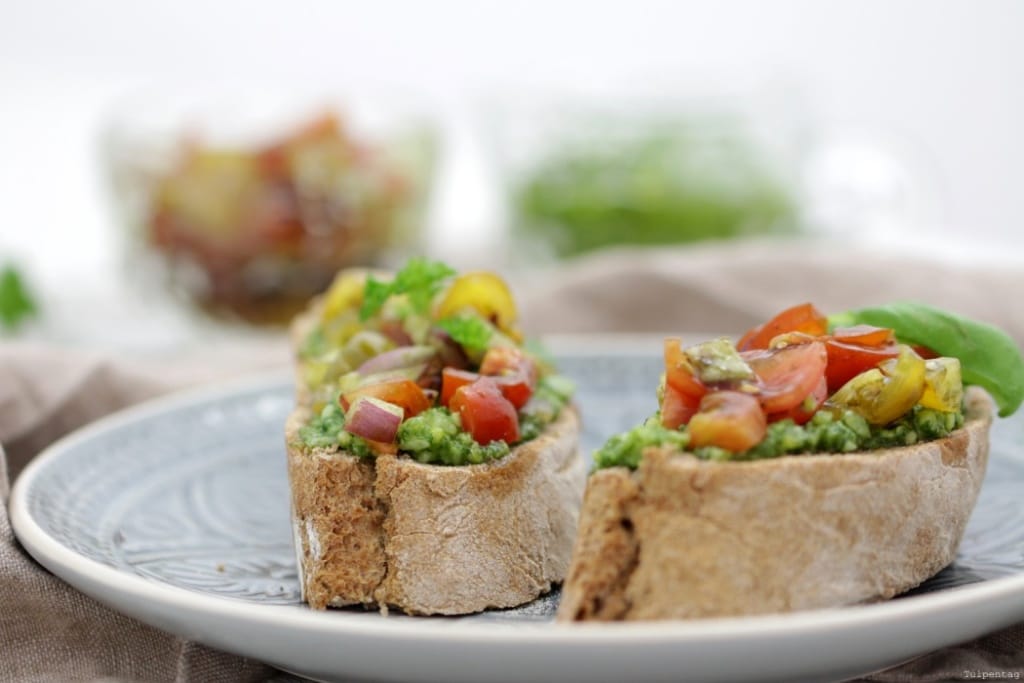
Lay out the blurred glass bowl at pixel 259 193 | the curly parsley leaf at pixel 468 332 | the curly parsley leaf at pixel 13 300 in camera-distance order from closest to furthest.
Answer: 1. the curly parsley leaf at pixel 468 332
2. the blurred glass bowl at pixel 259 193
3. the curly parsley leaf at pixel 13 300

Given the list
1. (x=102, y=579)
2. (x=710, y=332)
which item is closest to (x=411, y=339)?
(x=102, y=579)

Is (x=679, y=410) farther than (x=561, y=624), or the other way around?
(x=679, y=410)

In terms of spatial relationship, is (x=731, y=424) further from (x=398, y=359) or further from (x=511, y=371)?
(x=398, y=359)

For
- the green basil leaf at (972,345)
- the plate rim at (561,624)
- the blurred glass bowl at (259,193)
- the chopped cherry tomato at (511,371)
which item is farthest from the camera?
the blurred glass bowl at (259,193)

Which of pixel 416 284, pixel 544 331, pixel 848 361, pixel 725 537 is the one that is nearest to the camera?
pixel 725 537

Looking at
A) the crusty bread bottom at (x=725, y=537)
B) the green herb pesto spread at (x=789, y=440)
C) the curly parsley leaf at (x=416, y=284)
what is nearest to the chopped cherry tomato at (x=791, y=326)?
the green herb pesto spread at (x=789, y=440)

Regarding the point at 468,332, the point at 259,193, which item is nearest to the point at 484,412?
the point at 468,332

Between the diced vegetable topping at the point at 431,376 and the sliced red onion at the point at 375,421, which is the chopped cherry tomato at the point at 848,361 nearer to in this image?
the diced vegetable topping at the point at 431,376

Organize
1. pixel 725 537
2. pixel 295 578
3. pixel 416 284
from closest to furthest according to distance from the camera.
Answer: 1. pixel 725 537
2. pixel 295 578
3. pixel 416 284
